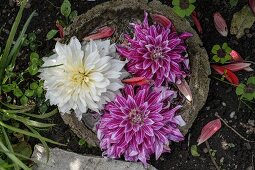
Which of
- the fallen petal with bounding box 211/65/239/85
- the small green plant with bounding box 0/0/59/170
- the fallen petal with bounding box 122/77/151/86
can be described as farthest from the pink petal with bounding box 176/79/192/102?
the small green plant with bounding box 0/0/59/170

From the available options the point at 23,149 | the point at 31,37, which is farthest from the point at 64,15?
the point at 23,149

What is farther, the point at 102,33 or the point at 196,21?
the point at 196,21

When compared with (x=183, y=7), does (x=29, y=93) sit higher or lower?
lower

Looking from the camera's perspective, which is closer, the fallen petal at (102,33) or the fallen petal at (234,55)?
the fallen petal at (102,33)

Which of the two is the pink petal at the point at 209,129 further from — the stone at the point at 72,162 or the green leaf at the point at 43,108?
the green leaf at the point at 43,108

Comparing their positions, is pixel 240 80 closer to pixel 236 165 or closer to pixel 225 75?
A: pixel 225 75

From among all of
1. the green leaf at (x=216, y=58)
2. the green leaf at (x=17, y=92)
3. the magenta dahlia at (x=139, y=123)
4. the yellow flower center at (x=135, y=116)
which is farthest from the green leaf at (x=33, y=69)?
the green leaf at (x=216, y=58)

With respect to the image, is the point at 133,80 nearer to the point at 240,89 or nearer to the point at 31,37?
the point at 240,89
